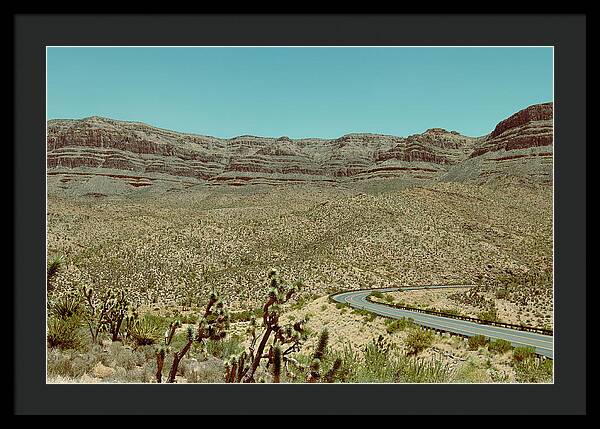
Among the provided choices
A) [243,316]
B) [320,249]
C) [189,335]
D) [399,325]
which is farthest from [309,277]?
[189,335]

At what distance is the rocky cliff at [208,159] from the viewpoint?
411ft

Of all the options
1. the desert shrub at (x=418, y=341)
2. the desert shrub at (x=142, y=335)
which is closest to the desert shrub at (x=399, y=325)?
the desert shrub at (x=418, y=341)

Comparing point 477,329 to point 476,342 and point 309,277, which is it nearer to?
point 476,342

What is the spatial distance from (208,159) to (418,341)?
13544cm

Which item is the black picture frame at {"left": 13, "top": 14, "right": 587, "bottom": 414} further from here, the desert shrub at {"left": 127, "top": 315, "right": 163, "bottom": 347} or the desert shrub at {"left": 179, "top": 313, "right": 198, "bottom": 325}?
the desert shrub at {"left": 179, "top": 313, "right": 198, "bottom": 325}

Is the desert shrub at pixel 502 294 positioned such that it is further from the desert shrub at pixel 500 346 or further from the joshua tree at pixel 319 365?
the joshua tree at pixel 319 365

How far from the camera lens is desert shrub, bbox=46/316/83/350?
32.3 ft

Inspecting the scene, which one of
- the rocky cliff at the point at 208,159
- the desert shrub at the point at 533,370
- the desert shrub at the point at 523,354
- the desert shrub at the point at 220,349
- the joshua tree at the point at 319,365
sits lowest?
the desert shrub at the point at 220,349
